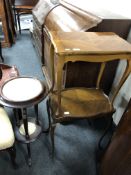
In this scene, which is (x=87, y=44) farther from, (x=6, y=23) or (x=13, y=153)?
(x=6, y=23)

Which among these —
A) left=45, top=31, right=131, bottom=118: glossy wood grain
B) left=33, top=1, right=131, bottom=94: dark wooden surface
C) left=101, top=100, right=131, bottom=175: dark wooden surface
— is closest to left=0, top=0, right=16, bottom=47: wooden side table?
left=33, top=1, right=131, bottom=94: dark wooden surface

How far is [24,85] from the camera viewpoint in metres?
1.11

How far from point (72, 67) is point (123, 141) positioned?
0.73 meters

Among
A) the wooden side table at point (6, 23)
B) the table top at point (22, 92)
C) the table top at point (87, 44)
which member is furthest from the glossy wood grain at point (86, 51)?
the wooden side table at point (6, 23)

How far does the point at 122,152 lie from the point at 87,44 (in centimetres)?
66

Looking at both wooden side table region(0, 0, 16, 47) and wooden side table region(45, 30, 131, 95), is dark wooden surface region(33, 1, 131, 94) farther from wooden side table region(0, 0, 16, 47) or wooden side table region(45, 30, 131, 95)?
wooden side table region(0, 0, 16, 47)

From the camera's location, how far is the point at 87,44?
3.39 ft

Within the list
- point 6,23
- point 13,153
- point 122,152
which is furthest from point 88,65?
point 6,23

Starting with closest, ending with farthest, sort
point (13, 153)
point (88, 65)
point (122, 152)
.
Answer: point (122, 152)
point (13, 153)
point (88, 65)

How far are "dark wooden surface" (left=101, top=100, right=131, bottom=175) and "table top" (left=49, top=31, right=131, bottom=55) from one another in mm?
365

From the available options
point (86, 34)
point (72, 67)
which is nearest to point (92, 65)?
Answer: point (72, 67)

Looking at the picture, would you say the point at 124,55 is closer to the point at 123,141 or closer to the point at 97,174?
the point at 123,141

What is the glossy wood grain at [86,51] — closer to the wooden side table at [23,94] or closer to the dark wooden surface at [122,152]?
the wooden side table at [23,94]

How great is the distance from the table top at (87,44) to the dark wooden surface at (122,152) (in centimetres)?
36
